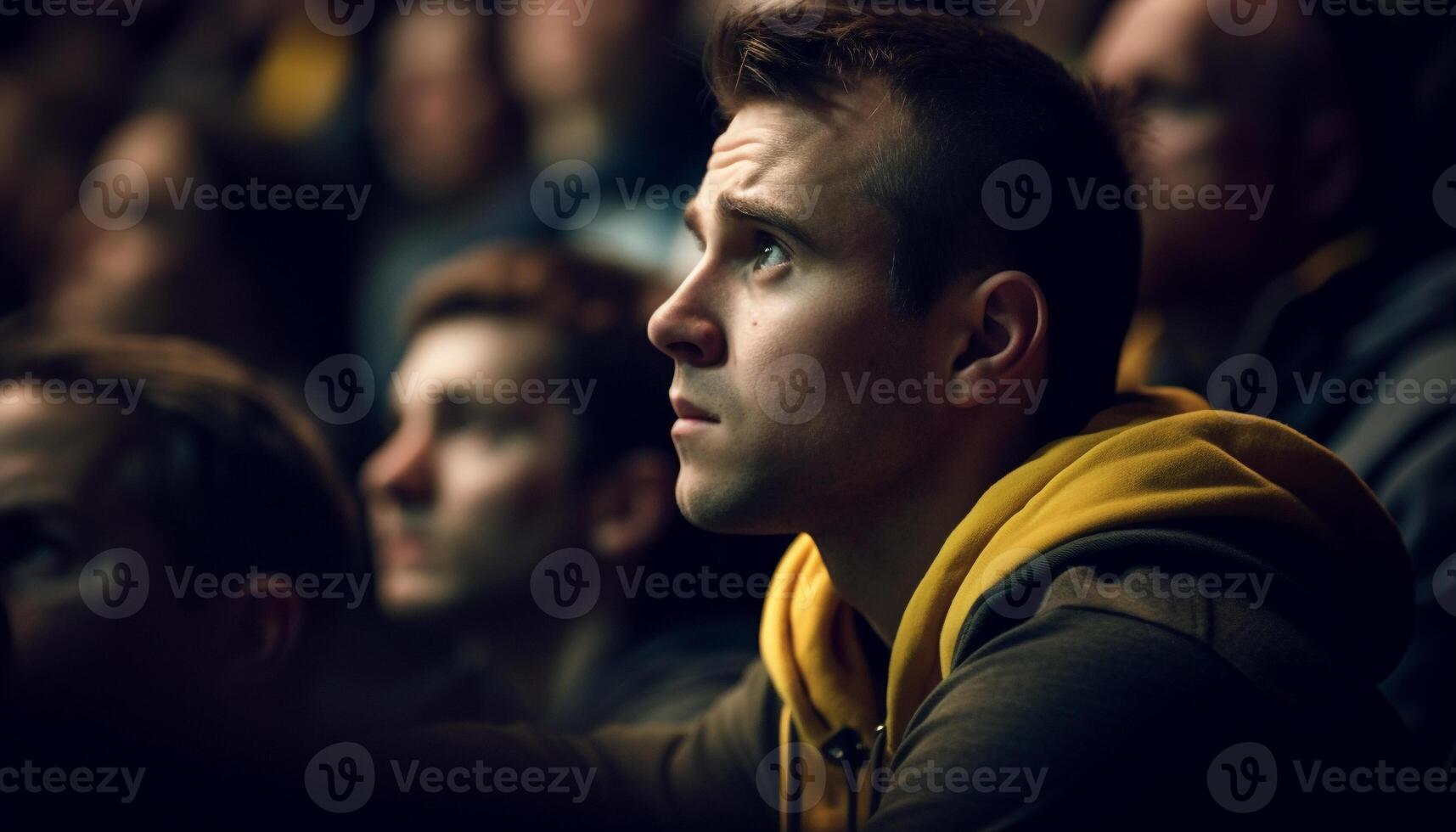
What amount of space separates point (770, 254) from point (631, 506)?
78 cm

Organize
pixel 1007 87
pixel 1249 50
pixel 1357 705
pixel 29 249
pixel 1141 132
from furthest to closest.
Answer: pixel 29 249 → pixel 1249 50 → pixel 1141 132 → pixel 1007 87 → pixel 1357 705

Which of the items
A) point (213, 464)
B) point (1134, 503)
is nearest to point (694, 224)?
point (1134, 503)

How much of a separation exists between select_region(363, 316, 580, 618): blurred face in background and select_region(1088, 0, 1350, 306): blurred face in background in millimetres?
797

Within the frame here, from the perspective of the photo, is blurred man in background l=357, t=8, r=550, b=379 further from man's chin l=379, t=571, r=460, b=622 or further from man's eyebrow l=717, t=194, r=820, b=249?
man's eyebrow l=717, t=194, r=820, b=249

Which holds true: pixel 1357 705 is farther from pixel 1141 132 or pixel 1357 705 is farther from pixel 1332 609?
pixel 1141 132

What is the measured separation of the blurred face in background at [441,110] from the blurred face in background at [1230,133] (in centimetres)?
127

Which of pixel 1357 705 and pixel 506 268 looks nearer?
pixel 1357 705

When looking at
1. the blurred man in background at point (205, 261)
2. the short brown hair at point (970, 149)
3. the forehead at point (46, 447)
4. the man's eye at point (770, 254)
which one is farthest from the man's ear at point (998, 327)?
the blurred man in background at point (205, 261)

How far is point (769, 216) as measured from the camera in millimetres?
890

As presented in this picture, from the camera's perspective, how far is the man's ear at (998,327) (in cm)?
89

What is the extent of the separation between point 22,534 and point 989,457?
0.82 metres

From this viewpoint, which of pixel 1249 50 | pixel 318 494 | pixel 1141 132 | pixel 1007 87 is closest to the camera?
pixel 1007 87

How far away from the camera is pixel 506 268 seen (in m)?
1.69

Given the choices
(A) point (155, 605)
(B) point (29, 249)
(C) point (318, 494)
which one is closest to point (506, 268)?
(C) point (318, 494)
